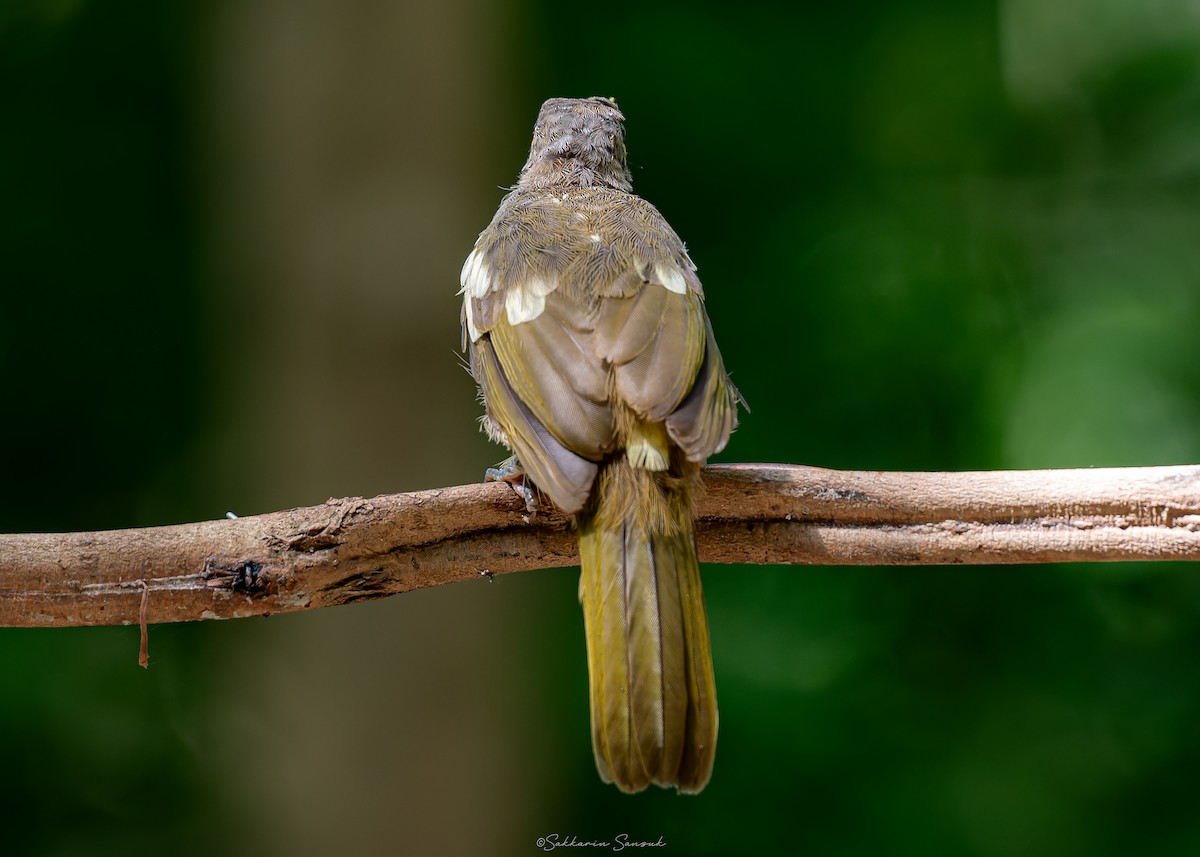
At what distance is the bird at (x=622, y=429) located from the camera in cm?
229

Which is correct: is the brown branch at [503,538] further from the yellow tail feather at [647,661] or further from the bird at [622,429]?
the yellow tail feather at [647,661]

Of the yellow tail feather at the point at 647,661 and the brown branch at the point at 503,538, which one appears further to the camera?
the brown branch at the point at 503,538

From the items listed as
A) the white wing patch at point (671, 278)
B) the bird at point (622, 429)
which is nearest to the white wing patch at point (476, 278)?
the bird at point (622, 429)

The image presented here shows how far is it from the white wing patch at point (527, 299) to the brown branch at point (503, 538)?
0.46 metres

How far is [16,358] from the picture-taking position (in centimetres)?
479

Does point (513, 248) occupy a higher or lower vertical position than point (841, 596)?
higher

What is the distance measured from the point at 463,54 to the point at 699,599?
329 cm

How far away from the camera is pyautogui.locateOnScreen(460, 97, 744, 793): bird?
229 centimetres

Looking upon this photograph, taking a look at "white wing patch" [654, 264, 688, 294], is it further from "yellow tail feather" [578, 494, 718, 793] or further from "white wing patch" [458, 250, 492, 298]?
"yellow tail feather" [578, 494, 718, 793]

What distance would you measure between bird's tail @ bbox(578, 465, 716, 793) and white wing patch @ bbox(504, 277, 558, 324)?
572 millimetres

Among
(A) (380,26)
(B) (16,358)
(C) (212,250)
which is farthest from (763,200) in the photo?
(B) (16,358)

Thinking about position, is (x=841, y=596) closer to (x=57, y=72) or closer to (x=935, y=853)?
(x=935, y=853)

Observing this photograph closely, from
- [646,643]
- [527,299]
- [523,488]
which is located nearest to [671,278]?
[527,299]

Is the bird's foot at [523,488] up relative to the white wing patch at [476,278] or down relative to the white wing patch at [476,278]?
down
